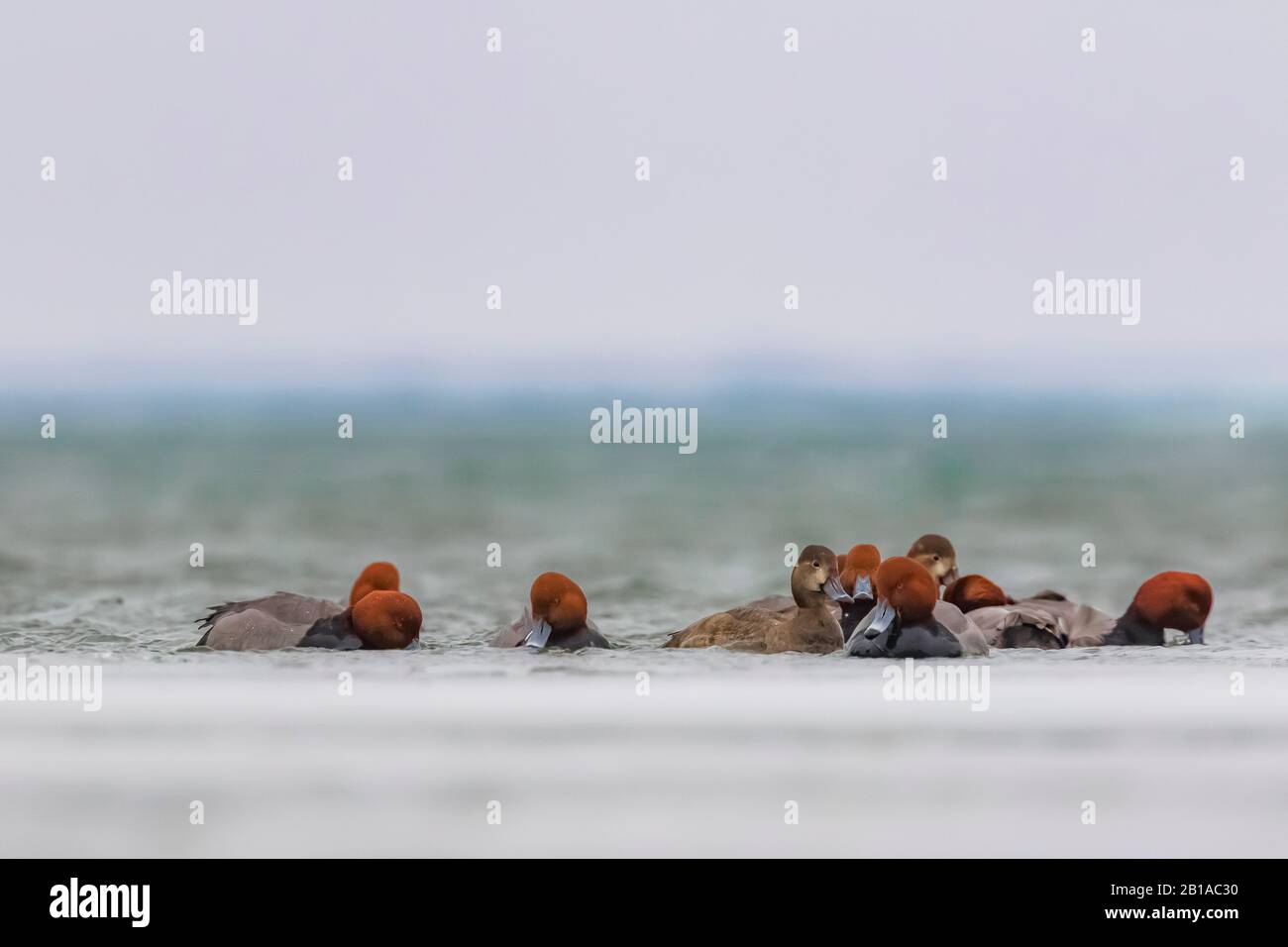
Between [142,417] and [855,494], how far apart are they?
8.36 m

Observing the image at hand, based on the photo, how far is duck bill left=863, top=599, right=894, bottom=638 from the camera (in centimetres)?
696

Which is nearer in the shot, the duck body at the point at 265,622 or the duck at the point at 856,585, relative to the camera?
the duck body at the point at 265,622

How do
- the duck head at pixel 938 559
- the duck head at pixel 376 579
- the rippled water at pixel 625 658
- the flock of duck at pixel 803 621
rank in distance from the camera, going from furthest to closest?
the duck head at pixel 938 559 < the duck head at pixel 376 579 < the flock of duck at pixel 803 621 < the rippled water at pixel 625 658

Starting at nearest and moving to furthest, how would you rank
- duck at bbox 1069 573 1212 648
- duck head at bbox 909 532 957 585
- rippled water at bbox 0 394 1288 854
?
rippled water at bbox 0 394 1288 854 → duck at bbox 1069 573 1212 648 → duck head at bbox 909 532 957 585

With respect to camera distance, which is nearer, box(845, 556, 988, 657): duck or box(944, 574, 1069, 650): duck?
box(845, 556, 988, 657): duck

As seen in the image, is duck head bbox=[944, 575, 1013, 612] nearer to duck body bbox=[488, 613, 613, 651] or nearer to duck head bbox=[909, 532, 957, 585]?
duck head bbox=[909, 532, 957, 585]

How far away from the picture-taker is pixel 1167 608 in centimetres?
766

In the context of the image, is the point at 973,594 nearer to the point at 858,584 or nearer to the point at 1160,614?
the point at 858,584

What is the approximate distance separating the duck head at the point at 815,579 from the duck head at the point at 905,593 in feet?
1.65

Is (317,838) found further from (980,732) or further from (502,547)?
(502,547)

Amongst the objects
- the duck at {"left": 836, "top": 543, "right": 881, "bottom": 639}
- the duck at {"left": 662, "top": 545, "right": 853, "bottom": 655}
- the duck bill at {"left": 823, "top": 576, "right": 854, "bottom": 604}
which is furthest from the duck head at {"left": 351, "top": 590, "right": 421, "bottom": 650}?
the duck at {"left": 836, "top": 543, "right": 881, "bottom": 639}

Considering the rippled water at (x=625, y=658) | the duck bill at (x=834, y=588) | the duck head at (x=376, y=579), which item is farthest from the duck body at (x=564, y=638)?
the duck bill at (x=834, y=588)

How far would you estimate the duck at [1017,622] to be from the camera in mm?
7551

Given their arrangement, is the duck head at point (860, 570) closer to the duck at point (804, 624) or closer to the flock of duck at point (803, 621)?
the flock of duck at point (803, 621)
